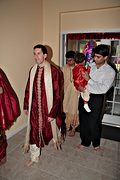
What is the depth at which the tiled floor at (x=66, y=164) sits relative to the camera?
1.85m

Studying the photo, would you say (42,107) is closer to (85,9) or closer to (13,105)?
(13,105)

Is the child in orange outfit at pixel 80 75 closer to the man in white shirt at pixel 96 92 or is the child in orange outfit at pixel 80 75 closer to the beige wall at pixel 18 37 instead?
the man in white shirt at pixel 96 92

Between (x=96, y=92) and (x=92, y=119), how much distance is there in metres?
0.39

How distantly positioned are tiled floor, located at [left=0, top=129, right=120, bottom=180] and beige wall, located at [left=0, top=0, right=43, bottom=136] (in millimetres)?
659

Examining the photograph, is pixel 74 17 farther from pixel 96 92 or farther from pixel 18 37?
pixel 96 92

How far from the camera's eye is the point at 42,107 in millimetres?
1925

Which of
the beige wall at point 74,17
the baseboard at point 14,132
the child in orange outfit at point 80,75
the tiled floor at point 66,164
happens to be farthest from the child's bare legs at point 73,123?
the beige wall at point 74,17

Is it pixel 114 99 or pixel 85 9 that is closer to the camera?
pixel 85 9

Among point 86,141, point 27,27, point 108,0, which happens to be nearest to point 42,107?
point 86,141

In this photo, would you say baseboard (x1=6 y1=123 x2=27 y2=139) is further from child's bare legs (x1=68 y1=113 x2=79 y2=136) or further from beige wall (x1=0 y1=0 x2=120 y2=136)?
child's bare legs (x1=68 y1=113 x2=79 y2=136)

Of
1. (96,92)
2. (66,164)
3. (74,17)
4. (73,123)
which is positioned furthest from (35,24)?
(66,164)

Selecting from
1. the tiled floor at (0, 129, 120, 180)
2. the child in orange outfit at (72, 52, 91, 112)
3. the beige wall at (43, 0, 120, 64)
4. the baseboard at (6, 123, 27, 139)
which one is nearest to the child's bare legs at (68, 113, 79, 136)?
the tiled floor at (0, 129, 120, 180)

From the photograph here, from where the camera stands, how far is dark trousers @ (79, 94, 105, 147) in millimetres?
2084

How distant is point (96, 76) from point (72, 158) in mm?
1139
